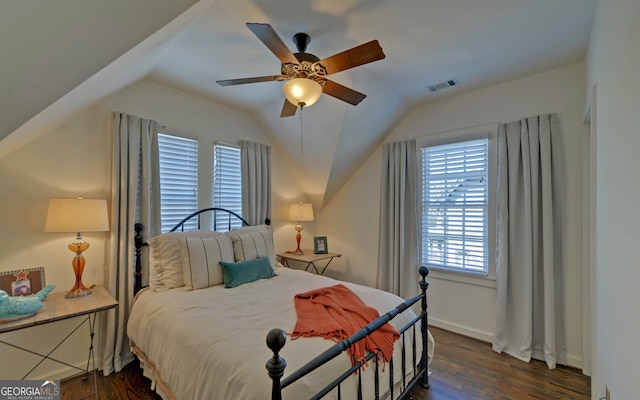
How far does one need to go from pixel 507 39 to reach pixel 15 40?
114 inches

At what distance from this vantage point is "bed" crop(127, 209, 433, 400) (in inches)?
50.6

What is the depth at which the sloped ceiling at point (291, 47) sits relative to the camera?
1.14 m

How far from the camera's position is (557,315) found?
2475 millimetres

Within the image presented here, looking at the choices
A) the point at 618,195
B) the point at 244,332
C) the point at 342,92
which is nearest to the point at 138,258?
the point at 244,332

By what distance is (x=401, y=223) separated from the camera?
11.3 feet

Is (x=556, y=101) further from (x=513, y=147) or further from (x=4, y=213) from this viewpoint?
(x=4, y=213)

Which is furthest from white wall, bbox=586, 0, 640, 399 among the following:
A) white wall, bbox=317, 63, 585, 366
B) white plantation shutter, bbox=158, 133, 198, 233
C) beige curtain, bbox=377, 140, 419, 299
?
white plantation shutter, bbox=158, 133, 198, 233

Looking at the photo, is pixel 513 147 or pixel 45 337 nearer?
pixel 45 337

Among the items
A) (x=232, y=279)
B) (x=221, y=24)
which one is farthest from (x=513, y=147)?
(x=232, y=279)

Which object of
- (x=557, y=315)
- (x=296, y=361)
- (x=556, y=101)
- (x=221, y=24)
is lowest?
(x=557, y=315)

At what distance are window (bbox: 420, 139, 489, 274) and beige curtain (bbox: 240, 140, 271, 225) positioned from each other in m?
2.04

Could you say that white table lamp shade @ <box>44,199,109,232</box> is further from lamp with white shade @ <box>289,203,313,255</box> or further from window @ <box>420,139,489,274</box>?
window @ <box>420,139,489,274</box>

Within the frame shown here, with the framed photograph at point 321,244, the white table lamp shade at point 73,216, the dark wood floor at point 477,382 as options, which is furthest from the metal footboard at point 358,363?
the framed photograph at point 321,244

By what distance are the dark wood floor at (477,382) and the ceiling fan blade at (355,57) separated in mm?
2427
